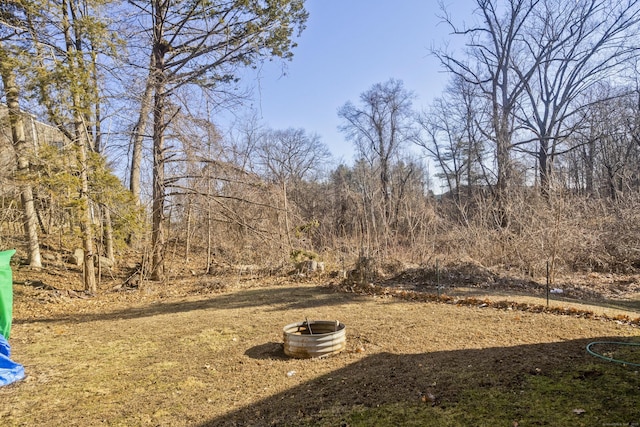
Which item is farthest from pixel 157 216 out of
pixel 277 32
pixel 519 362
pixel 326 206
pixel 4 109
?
pixel 326 206

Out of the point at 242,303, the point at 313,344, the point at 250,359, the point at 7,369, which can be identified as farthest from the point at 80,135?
the point at 313,344

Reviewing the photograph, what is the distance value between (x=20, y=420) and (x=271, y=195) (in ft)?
23.2

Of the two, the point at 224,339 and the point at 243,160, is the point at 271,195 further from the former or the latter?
the point at 224,339

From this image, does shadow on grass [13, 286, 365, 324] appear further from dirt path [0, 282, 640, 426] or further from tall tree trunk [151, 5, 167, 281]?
tall tree trunk [151, 5, 167, 281]

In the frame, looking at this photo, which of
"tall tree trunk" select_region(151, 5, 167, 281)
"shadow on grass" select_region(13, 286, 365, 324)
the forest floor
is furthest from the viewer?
"tall tree trunk" select_region(151, 5, 167, 281)

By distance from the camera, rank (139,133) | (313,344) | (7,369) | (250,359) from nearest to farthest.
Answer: (7,369) < (313,344) < (250,359) < (139,133)

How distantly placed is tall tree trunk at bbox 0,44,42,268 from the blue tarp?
13.9 feet

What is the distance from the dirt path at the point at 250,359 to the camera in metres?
2.80

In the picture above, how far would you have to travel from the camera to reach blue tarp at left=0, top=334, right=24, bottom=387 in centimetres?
340

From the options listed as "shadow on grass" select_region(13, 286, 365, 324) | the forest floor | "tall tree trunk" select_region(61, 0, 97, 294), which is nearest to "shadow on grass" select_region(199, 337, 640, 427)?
the forest floor

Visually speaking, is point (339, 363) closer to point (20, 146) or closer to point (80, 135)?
point (80, 135)

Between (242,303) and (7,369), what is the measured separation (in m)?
3.79

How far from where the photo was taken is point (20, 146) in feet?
24.6

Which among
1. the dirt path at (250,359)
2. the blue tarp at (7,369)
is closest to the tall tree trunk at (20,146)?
the dirt path at (250,359)
